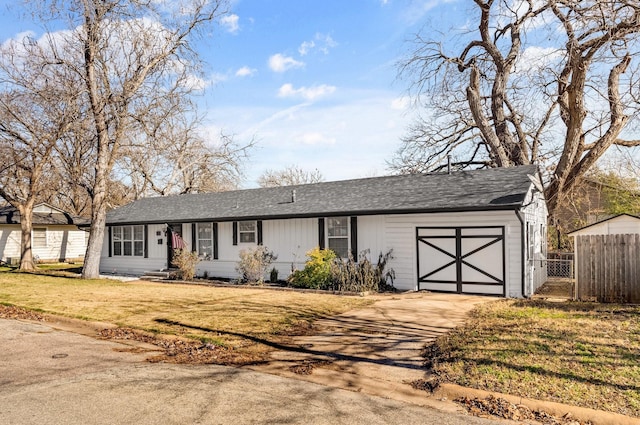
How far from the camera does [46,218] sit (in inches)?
1168

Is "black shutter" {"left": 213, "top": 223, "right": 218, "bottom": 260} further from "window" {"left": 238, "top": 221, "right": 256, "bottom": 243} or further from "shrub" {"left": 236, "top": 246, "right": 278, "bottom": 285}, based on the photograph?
"shrub" {"left": 236, "top": 246, "right": 278, "bottom": 285}

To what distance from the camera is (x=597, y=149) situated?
63.9 ft

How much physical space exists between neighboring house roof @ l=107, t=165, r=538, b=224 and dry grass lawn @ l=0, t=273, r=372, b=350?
137 inches

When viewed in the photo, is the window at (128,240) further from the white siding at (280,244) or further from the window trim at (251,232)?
the window trim at (251,232)

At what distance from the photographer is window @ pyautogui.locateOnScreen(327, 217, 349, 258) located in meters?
16.2

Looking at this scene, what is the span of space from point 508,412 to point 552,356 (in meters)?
2.03

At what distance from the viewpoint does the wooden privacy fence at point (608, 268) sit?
10.9 m

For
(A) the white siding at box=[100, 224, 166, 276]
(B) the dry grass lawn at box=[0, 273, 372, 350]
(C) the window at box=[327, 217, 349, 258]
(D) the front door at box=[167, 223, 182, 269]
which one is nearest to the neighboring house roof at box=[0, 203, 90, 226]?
(A) the white siding at box=[100, 224, 166, 276]

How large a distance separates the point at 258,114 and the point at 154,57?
18.7 ft

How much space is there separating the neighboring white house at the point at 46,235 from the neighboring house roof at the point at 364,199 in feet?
29.3

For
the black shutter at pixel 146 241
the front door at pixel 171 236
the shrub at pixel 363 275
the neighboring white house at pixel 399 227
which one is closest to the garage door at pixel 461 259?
the neighboring white house at pixel 399 227

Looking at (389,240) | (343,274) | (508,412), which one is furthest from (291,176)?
(508,412)

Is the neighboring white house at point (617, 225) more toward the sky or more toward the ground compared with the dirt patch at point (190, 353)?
more toward the sky

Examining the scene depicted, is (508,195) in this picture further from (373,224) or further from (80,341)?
(80,341)
